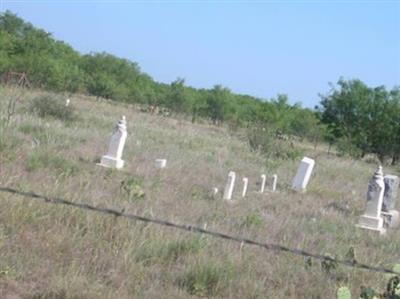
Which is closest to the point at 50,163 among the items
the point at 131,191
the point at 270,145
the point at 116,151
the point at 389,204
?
the point at 131,191

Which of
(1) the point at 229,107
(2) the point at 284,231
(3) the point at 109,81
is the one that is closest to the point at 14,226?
(2) the point at 284,231

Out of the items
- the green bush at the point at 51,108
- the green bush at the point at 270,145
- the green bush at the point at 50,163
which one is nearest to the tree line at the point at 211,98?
the green bush at the point at 270,145

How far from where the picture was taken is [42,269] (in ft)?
17.1

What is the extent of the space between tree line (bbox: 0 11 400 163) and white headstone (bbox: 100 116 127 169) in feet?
43.1

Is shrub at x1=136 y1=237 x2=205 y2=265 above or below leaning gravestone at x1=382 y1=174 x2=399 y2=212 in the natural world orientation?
below

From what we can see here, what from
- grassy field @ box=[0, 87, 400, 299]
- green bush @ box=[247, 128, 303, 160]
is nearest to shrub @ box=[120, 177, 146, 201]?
grassy field @ box=[0, 87, 400, 299]

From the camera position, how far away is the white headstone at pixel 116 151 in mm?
13047

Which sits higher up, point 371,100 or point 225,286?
point 371,100

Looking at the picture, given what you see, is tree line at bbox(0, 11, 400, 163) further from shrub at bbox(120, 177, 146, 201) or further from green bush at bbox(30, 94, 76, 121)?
shrub at bbox(120, 177, 146, 201)

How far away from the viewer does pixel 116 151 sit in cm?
1346

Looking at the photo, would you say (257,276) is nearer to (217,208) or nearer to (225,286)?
(225,286)

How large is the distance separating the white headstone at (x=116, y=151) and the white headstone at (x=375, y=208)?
471cm

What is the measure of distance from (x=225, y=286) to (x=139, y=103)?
6638 cm

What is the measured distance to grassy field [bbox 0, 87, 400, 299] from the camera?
17.5ft
